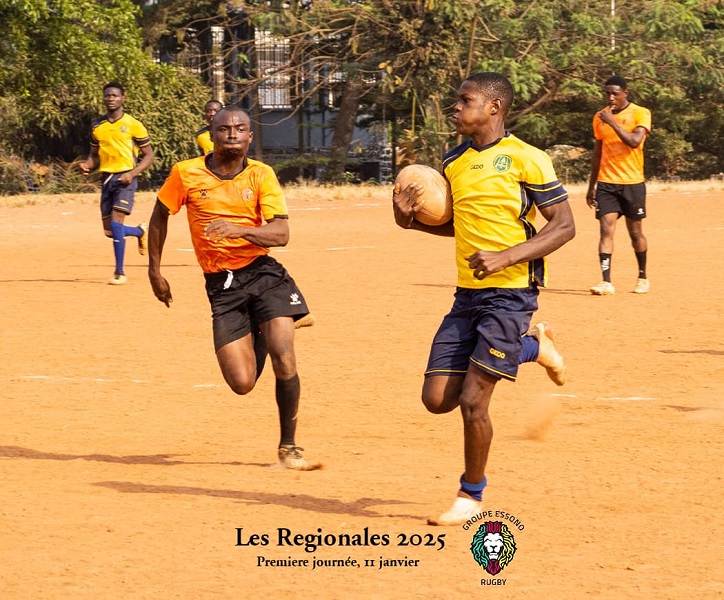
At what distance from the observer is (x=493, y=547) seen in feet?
18.7

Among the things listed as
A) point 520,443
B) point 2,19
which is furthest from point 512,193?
point 2,19

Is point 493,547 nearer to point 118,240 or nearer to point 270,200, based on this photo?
point 270,200

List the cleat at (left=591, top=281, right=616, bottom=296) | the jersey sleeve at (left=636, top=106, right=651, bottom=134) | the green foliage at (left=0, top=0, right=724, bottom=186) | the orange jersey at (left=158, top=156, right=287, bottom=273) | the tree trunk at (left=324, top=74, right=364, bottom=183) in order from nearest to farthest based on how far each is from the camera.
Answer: the orange jersey at (left=158, top=156, right=287, bottom=273) → the jersey sleeve at (left=636, top=106, right=651, bottom=134) → the cleat at (left=591, top=281, right=616, bottom=296) → the green foliage at (left=0, top=0, right=724, bottom=186) → the tree trunk at (left=324, top=74, right=364, bottom=183)

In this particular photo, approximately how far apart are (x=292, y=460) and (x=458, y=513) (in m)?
1.54

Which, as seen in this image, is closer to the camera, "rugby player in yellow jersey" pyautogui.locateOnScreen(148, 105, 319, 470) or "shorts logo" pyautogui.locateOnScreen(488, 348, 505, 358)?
"shorts logo" pyautogui.locateOnScreen(488, 348, 505, 358)

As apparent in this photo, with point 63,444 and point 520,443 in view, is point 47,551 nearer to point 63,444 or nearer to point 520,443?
point 63,444

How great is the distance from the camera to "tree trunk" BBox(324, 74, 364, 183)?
36.9 metres

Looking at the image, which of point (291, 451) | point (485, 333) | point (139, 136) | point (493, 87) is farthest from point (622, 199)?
point (485, 333)

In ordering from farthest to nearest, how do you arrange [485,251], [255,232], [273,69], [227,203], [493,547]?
[273,69] → [227,203] → [255,232] → [485,251] → [493,547]

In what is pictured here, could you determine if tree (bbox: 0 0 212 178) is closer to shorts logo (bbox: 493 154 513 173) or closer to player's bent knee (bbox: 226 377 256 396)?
player's bent knee (bbox: 226 377 256 396)

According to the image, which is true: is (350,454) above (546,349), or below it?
below

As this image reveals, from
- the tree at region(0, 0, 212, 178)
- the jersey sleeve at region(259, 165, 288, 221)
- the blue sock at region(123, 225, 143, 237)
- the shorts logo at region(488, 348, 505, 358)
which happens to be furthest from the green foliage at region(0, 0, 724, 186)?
the shorts logo at region(488, 348, 505, 358)

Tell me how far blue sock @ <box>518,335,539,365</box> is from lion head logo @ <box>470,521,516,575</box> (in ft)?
3.32

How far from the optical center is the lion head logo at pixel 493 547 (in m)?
5.57
